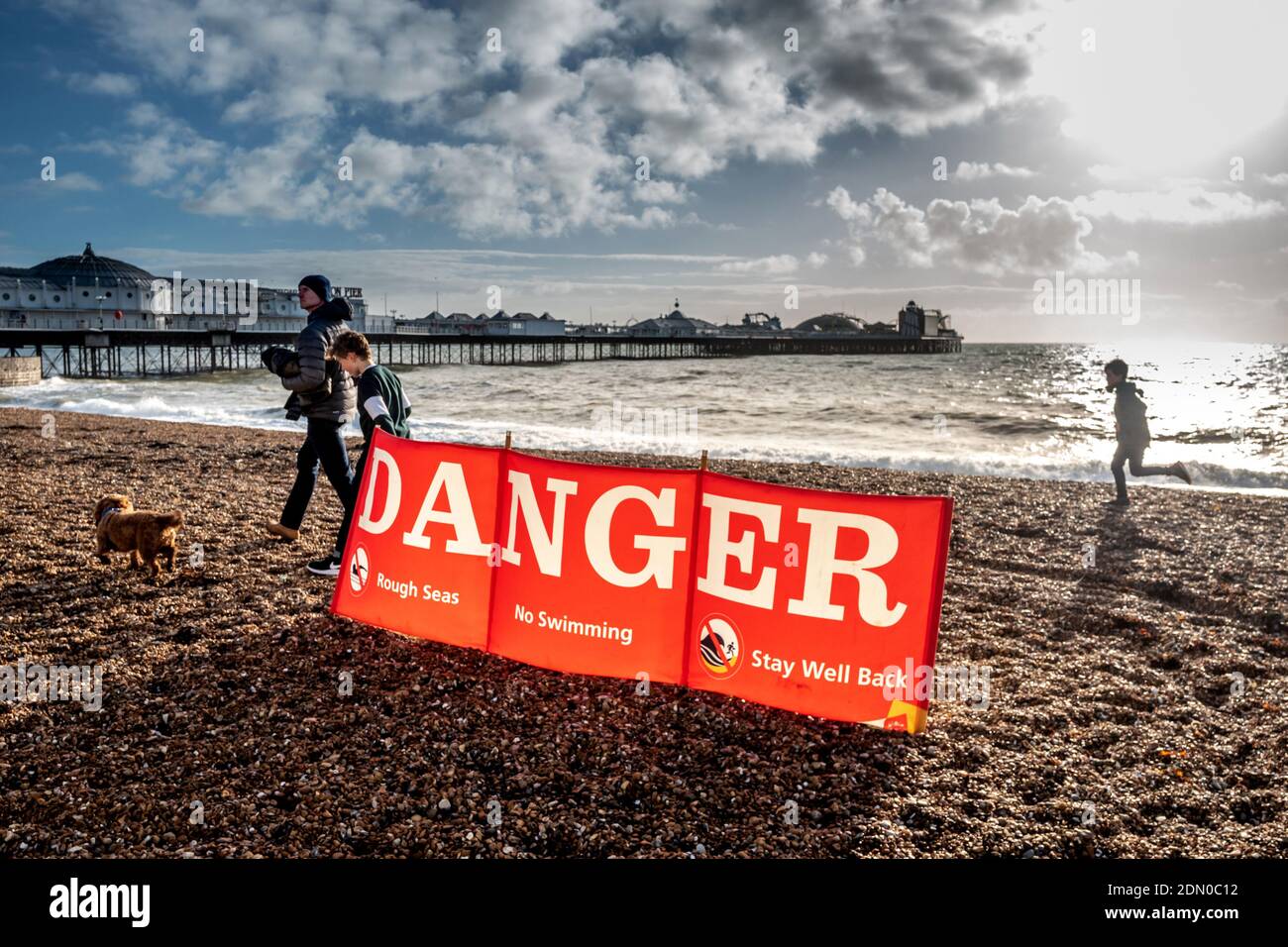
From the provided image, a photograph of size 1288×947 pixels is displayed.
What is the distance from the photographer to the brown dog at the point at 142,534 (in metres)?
5.58

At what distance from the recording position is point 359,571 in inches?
180

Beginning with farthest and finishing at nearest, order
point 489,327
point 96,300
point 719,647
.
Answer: point 489,327 → point 96,300 → point 719,647

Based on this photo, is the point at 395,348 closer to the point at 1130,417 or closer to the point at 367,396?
the point at 1130,417

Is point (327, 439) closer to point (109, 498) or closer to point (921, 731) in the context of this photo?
point (109, 498)

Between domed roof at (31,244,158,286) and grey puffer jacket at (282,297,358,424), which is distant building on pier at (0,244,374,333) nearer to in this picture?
domed roof at (31,244,158,286)

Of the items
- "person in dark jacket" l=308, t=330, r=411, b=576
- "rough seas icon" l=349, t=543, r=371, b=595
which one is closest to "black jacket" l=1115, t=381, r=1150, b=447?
"person in dark jacket" l=308, t=330, r=411, b=576

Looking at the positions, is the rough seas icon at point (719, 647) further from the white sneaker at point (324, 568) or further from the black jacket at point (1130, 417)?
the black jacket at point (1130, 417)

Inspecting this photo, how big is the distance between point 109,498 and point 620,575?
4.48 m

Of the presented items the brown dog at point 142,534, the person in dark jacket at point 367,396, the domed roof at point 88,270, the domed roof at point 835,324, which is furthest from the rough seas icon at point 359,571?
the domed roof at point 835,324

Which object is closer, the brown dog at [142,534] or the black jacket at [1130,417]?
the brown dog at [142,534]

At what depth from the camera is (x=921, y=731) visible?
3.56 m

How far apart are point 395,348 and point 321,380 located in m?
88.0

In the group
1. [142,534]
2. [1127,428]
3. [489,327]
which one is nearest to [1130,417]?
[1127,428]

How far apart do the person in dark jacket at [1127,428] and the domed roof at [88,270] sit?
83661 mm
